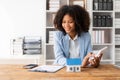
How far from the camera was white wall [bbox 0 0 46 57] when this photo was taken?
4426 mm

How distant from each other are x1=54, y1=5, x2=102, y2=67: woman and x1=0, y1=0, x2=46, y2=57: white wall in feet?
6.55

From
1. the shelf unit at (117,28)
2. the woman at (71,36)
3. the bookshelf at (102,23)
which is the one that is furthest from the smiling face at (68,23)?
the shelf unit at (117,28)

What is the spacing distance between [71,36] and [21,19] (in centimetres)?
219

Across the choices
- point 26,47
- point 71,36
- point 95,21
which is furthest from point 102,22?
point 71,36

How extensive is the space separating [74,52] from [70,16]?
0.37 metres

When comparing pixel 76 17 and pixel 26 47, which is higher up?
pixel 76 17

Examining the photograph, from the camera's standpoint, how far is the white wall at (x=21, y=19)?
4.43 meters

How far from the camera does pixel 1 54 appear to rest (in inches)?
175

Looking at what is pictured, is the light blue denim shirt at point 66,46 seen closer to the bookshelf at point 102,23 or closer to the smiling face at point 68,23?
the smiling face at point 68,23

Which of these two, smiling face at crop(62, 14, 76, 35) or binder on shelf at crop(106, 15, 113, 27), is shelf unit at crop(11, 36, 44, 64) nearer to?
binder on shelf at crop(106, 15, 113, 27)

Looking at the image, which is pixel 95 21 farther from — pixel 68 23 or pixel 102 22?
pixel 68 23

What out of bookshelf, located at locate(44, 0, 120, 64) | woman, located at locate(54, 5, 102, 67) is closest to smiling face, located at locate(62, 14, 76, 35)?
woman, located at locate(54, 5, 102, 67)

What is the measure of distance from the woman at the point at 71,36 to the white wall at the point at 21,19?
2.00 m

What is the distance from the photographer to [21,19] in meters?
4.44
